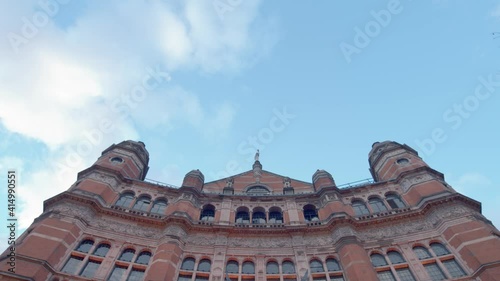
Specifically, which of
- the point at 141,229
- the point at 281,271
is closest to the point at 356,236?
the point at 281,271

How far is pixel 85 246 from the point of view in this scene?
2247 cm

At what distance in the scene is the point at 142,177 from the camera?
112 ft

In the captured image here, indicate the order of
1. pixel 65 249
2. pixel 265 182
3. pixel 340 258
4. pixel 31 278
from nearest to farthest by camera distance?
pixel 31 278
pixel 65 249
pixel 340 258
pixel 265 182

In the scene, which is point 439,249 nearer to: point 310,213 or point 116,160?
point 310,213

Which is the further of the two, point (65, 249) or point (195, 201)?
point (195, 201)

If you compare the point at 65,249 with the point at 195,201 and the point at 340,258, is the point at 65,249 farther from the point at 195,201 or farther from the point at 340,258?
the point at 340,258

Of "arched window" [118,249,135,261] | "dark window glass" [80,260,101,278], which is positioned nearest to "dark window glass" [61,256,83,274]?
"dark window glass" [80,260,101,278]

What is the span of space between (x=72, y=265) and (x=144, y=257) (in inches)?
166

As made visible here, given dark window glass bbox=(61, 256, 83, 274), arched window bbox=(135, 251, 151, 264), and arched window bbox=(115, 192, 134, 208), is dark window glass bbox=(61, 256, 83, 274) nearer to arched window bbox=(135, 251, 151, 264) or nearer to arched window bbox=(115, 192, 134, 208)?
arched window bbox=(135, 251, 151, 264)

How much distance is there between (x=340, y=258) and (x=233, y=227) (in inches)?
300

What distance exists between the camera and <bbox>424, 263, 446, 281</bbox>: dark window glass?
20.1 meters

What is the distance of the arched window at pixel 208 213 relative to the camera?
27.8 metres

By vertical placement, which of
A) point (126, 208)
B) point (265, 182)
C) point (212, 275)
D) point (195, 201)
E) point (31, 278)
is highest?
point (265, 182)

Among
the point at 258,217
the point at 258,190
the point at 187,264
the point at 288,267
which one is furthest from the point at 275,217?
the point at 187,264
